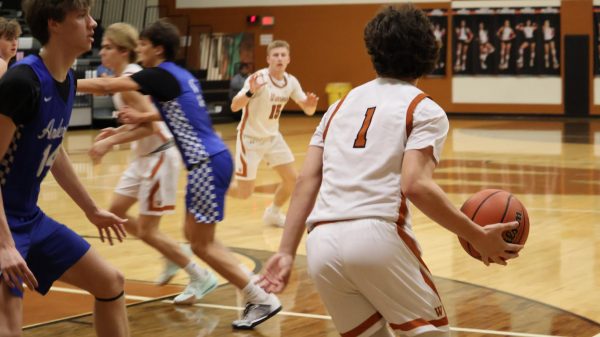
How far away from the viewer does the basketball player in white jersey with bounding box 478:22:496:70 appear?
22875mm

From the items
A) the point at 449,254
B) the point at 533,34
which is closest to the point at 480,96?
the point at 533,34

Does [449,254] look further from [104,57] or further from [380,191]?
[380,191]

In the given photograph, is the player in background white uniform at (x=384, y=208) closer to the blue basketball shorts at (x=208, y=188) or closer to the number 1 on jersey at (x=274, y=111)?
the blue basketball shorts at (x=208, y=188)

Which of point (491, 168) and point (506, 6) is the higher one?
point (506, 6)

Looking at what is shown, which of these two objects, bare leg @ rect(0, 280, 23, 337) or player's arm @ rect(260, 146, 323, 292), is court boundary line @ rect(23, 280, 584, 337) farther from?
player's arm @ rect(260, 146, 323, 292)

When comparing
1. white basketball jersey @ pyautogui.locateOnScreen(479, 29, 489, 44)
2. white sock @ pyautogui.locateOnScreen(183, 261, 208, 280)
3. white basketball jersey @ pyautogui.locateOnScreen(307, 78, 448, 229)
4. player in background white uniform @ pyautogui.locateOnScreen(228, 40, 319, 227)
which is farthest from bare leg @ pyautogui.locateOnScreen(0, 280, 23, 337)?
white basketball jersey @ pyautogui.locateOnScreen(479, 29, 489, 44)

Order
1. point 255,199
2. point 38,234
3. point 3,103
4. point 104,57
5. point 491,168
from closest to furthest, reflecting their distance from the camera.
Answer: point 3,103
point 38,234
point 104,57
point 255,199
point 491,168

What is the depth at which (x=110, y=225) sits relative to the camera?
14.5ft

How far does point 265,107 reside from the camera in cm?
972

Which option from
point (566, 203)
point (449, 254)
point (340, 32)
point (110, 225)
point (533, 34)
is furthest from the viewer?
Result: point (340, 32)

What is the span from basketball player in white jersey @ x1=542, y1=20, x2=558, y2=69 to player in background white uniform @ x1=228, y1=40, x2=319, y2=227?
44.7 ft

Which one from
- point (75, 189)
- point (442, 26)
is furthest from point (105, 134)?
point (442, 26)

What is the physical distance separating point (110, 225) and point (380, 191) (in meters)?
1.53

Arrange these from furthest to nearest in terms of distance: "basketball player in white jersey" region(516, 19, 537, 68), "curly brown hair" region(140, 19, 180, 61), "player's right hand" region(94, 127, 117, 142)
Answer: "basketball player in white jersey" region(516, 19, 537, 68) → "curly brown hair" region(140, 19, 180, 61) → "player's right hand" region(94, 127, 117, 142)
